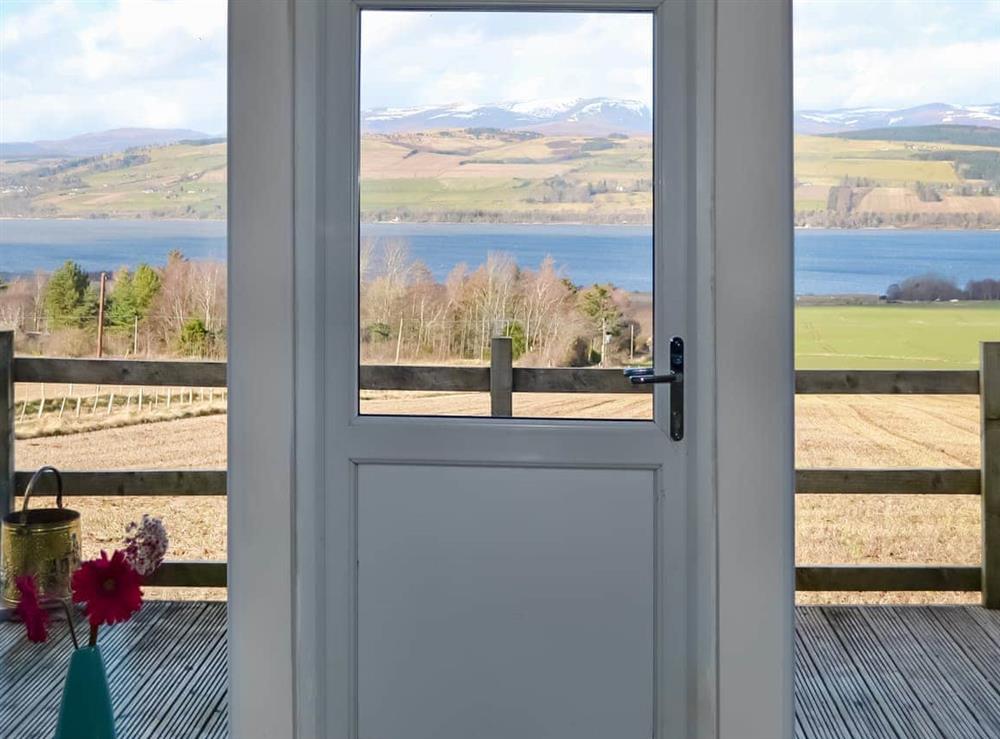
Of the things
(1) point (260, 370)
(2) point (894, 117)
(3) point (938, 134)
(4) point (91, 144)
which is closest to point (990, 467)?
(3) point (938, 134)

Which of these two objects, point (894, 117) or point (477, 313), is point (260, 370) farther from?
point (894, 117)

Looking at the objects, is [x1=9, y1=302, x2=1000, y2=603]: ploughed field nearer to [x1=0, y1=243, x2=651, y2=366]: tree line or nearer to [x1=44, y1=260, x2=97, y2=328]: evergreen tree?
[x1=44, y1=260, x2=97, y2=328]: evergreen tree

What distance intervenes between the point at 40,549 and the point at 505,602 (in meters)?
1.43

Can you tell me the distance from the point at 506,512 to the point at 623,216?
589 millimetres

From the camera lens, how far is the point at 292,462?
1789 millimetres

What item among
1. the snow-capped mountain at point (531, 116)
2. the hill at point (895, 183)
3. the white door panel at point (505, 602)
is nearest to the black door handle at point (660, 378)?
the white door panel at point (505, 602)

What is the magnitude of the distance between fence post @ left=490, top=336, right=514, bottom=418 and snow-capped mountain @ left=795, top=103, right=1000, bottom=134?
32.7 inches

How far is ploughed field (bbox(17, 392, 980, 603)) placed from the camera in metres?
3.06

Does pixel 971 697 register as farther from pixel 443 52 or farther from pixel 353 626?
pixel 443 52

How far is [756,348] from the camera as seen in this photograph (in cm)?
172

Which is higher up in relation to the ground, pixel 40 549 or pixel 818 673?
pixel 40 549

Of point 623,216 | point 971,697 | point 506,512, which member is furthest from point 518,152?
point 971,697

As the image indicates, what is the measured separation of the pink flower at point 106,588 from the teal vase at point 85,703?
0.08 m

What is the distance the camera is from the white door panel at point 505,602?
1.82 metres
